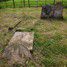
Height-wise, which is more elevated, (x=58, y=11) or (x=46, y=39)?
(x=58, y=11)

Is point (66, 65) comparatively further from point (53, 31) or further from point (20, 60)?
point (53, 31)

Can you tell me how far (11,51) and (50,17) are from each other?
768 cm

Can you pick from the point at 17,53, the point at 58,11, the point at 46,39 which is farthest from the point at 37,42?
the point at 58,11

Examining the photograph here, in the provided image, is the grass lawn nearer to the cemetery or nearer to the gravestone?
the cemetery

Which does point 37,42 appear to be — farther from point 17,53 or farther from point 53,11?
point 53,11

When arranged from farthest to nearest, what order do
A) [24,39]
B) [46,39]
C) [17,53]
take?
[46,39] < [24,39] < [17,53]

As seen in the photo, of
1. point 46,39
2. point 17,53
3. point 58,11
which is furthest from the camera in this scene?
point 58,11

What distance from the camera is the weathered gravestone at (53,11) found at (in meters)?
13.9

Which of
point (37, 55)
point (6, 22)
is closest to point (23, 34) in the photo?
point (37, 55)

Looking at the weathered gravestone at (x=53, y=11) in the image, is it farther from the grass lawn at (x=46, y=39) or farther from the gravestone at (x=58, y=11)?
the grass lawn at (x=46, y=39)

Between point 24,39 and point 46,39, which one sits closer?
point 24,39

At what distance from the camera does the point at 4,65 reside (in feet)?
22.3

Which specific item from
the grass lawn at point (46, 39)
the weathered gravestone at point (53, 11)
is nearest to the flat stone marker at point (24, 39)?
the grass lawn at point (46, 39)

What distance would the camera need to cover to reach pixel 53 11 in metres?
14.1
